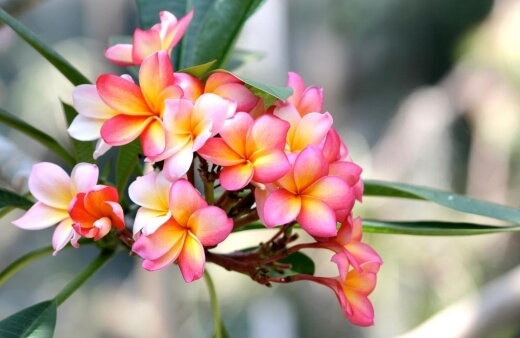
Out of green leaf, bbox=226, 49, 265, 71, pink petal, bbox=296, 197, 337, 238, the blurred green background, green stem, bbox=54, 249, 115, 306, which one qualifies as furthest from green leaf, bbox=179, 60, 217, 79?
the blurred green background

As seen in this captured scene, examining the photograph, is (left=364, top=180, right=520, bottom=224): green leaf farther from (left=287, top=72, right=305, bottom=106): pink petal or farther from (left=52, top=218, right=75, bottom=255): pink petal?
(left=52, top=218, right=75, bottom=255): pink petal

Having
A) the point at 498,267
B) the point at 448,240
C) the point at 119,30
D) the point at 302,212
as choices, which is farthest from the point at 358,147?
the point at 302,212

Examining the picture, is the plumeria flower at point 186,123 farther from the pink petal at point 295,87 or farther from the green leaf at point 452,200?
the green leaf at point 452,200

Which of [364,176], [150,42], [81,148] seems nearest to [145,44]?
[150,42]

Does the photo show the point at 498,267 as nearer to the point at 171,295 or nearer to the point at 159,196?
the point at 171,295

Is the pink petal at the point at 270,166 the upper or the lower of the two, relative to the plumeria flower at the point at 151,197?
upper

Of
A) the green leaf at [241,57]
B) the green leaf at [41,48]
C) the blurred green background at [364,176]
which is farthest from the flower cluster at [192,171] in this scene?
the blurred green background at [364,176]

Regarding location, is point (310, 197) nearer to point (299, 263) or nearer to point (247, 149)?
point (247, 149)
